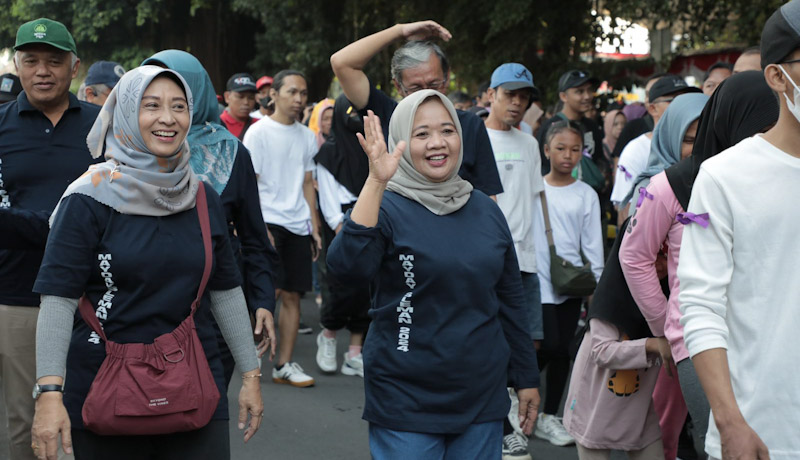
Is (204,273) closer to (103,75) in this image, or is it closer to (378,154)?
(378,154)

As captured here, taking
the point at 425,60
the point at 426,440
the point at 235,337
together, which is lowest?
the point at 426,440

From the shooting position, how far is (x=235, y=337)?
353 centimetres

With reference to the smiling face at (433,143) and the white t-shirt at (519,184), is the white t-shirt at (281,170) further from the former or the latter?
the smiling face at (433,143)

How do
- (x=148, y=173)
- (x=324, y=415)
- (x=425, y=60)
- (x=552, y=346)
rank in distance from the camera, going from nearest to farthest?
(x=148, y=173) → (x=425, y=60) → (x=552, y=346) → (x=324, y=415)

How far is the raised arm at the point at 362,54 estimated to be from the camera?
444 centimetres

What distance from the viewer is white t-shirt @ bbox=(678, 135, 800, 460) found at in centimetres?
250

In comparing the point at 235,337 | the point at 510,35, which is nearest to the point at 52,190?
the point at 235,337

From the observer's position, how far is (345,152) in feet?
22.4

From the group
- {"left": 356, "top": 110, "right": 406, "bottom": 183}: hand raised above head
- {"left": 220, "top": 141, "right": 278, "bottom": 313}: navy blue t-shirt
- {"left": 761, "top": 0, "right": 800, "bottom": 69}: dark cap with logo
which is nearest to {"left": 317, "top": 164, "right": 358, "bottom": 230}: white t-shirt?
{"left": 220, "top": 141, "right": 278, "bottom": 313}: navy blue t-shirt

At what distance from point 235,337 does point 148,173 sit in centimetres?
71

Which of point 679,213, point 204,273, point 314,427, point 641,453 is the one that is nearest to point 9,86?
point 314,427

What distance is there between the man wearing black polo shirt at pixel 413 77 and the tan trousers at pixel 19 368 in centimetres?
181

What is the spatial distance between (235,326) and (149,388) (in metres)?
0.53

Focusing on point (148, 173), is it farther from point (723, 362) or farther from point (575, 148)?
point (575, 148)
